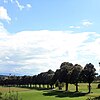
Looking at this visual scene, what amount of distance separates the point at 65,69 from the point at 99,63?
3314 inches

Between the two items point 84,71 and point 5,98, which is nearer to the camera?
point 5,98

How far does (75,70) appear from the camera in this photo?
151 m

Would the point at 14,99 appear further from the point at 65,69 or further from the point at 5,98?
the point at 65,69

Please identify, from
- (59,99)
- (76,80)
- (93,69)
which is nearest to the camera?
(59,99)

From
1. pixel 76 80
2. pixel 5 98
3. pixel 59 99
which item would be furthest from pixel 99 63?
pixel 76 80

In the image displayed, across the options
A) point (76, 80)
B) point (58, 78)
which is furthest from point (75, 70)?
point (58, 78)

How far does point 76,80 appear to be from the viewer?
148125 mm

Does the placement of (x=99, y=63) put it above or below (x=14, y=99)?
above

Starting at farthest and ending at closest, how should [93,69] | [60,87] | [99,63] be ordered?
[60,87]
[93,69]
[99,63]

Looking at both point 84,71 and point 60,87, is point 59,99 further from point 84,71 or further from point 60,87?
point 60,87

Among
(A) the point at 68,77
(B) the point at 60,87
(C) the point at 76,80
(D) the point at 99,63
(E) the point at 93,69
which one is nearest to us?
(D) the point at 99,63

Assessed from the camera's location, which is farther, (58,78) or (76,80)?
(58,78)

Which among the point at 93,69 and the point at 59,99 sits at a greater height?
the point at 93,69

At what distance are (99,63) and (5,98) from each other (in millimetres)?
43236
